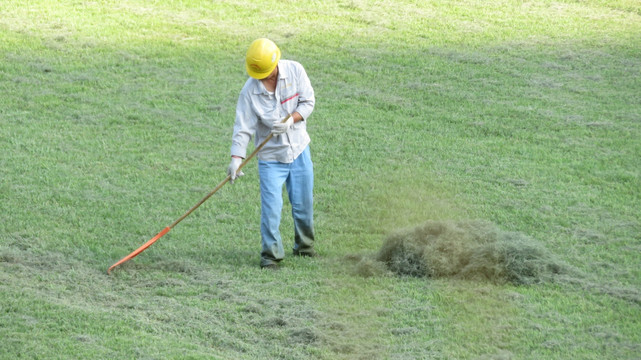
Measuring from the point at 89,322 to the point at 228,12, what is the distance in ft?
27.3

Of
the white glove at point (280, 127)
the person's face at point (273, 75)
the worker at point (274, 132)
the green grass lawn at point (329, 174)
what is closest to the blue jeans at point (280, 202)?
the worker at point (274, 132)

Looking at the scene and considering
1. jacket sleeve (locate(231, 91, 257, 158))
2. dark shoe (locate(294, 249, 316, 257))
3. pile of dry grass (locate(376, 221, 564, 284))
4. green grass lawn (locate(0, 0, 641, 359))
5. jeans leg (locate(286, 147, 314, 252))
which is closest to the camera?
green grass lawn (locate(0, 0, 641, 359))

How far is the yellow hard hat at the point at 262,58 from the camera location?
5.02 metres

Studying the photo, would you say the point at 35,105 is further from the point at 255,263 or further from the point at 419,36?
the point at 419,36

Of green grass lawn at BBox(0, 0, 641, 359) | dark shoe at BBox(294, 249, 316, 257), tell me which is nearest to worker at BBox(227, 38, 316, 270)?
dark shoe at BBox(294, 249, 316, 257)

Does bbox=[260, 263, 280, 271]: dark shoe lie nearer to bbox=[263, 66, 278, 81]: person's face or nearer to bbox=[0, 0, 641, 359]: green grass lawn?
bbox=[0, 0, 641, 359]: green grass lawn

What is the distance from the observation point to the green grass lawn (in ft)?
14.3

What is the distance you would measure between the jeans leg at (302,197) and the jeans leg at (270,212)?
137 millimetres

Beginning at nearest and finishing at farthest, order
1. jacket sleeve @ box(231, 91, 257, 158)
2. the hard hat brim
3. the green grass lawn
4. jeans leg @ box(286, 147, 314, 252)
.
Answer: the green grass lawn
the hard hat brim
jacket sleeve @ box(231, 91, 257, 158)
jeans leg @ box(286, 147, 314, 252)

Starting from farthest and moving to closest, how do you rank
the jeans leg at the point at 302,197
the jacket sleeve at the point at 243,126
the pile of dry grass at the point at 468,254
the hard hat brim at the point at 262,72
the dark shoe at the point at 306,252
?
the dark shoe at the point at 306,252, the jeans leg at the point at 302,197, the jacket sleeve at the point at 243,126, the hard hat brim at the point at 262,72, the pile of dry grass at the point at 468,254

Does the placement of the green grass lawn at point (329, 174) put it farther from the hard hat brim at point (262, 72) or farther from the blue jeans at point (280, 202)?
the hard hat brim at point (262, 72)

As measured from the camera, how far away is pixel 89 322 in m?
4.26

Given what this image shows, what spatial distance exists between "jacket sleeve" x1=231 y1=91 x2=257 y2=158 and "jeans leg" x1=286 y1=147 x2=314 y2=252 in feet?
1.24

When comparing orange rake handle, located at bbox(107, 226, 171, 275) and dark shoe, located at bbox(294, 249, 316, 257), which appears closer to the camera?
orange rake handle, located at bbox(107, 226, 171, 275)
